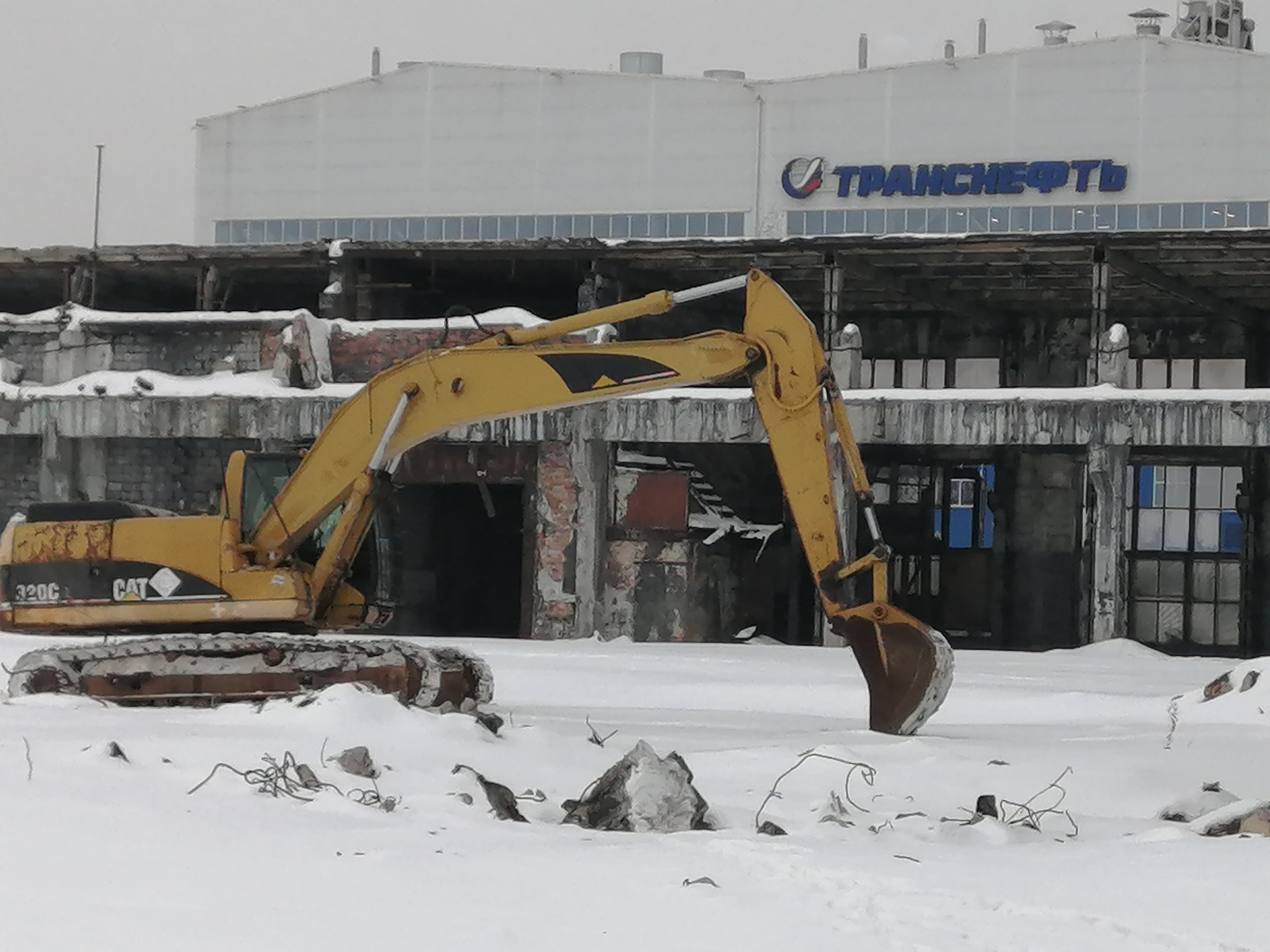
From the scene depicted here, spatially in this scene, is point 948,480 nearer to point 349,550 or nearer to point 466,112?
point 349,550

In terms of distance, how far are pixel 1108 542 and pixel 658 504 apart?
5897 mm

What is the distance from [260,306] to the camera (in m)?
33.9

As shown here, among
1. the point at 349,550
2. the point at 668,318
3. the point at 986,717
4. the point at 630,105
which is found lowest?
the point at 986,717

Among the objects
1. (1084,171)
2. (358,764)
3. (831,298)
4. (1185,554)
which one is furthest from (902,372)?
(358,764)

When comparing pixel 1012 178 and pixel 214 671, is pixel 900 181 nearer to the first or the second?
pixel 1012 178

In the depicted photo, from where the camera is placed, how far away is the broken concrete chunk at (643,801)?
365 inches

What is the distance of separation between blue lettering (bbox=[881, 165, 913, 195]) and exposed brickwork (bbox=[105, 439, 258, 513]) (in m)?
26.4

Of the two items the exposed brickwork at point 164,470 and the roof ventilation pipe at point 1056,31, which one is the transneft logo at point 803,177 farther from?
the exposed brickwork at point 164,470

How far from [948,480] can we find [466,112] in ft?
91.0

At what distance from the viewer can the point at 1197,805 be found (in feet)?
33.8

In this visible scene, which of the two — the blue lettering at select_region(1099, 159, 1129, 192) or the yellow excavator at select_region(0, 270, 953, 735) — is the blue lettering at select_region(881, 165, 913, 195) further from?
the yellow excavator at select_region(0, 270, 953, 735)

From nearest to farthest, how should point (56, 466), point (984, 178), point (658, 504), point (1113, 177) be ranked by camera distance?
point (658, 504) → point (56, 466) → point (1113, 177) → point (984, 178)

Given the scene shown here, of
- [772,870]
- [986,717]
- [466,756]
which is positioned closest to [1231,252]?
[986,717]

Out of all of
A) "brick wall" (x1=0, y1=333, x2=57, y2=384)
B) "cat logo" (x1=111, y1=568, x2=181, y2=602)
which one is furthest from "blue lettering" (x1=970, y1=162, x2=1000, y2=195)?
"cat logo" (x1=111, y1=568, x2=181, y2=602)
